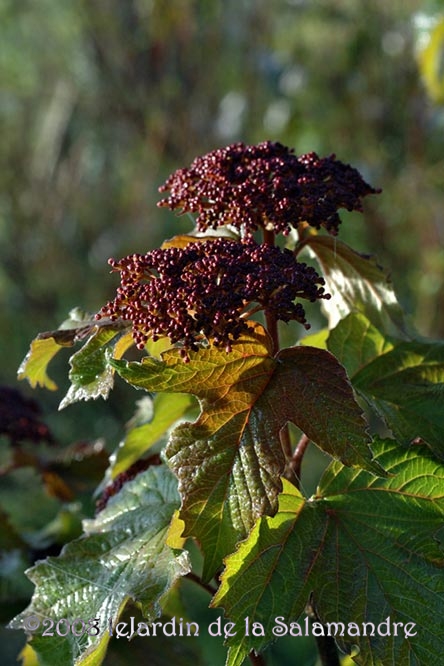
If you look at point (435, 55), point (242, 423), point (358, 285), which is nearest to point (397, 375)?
point (358, 285)

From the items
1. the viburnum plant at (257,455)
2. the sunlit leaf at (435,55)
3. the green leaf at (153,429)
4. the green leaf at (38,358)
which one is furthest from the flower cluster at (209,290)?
the sunlit leaf at (435,55)

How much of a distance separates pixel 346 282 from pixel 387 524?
272mm

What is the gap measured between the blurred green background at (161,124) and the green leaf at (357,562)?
10.5 feet

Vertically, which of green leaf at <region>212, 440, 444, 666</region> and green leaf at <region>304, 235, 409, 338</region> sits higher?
green leaf at <region>304, 235, 409, 338</region>

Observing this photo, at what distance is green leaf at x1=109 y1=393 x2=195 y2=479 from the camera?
88 cm

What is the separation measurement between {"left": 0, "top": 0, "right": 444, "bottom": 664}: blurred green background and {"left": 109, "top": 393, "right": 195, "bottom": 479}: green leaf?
9.68 ft

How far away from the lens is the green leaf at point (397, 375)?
0.72 meters

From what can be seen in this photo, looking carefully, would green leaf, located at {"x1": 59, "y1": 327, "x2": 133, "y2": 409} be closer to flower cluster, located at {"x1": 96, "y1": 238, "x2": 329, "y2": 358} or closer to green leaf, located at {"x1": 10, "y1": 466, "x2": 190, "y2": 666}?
flower cluster, located at {"x1": 96, "y1": 238, "x2": 329, "y2": 358}

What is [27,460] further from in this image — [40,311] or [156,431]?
[40,311]

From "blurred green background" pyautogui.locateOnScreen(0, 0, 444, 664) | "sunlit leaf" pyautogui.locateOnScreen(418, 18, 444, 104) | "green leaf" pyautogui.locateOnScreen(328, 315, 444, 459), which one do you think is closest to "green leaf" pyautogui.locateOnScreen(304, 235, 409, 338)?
"green leaf" pyautogui.locateOnScreen(328, 315, 444, 459)

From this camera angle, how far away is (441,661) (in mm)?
634

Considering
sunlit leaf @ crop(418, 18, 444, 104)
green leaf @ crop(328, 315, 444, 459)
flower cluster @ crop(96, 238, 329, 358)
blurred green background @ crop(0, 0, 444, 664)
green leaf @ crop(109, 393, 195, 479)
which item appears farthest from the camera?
blurred green background @ crop(0, 0, 444, 664)

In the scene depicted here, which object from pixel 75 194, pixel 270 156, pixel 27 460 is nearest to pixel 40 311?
pixel 75 194

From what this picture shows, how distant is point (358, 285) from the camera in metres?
0.84
